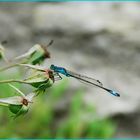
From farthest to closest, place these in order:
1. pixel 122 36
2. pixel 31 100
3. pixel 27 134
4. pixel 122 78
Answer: pixel 122 36, pixel 122 78, pixel 27 134, pixel 31 100

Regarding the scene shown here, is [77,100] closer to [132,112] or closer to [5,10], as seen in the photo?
[132,112]

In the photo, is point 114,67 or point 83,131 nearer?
point 83,131

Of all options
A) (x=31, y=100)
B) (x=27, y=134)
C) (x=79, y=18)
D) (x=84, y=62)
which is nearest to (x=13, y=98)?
(x=31, y=100)

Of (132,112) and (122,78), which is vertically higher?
(122,78)

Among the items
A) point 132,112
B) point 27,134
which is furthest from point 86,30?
point 27,134

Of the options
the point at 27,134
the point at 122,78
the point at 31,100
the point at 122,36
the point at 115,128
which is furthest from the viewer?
the point at 122,36

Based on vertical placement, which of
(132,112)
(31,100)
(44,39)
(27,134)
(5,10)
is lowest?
(31,100)
